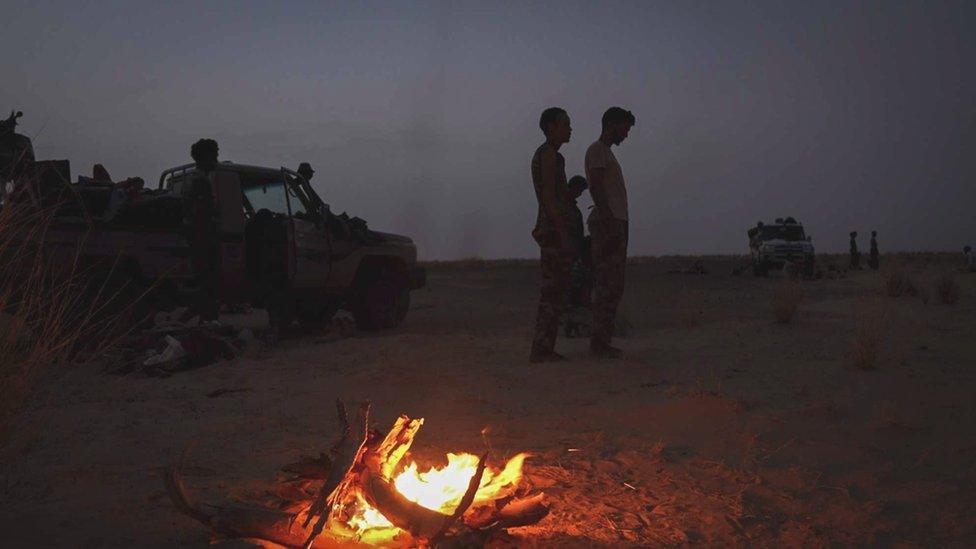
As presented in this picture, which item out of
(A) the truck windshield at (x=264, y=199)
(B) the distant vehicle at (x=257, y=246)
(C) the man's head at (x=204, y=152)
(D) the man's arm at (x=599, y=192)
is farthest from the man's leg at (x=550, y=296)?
(C) the man's head at (x=204, y=152)

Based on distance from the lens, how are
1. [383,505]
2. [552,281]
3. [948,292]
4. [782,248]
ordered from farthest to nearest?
[782,248], [948,292], [552,281], [383,505]

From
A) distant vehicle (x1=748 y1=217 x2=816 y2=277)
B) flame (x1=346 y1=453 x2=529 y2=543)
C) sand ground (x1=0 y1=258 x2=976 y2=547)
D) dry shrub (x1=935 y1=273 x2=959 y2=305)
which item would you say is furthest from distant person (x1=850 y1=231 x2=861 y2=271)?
flame (x1=346 y1=453 x2=529 y2=543)

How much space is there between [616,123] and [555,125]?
581mm

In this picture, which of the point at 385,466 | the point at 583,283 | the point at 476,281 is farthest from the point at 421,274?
the point at 476,281

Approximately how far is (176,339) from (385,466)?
16.8 feet

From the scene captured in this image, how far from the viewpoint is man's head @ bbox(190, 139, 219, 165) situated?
870 centimetres

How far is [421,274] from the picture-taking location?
37.8 ft

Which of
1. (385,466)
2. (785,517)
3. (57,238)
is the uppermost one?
(57,238)

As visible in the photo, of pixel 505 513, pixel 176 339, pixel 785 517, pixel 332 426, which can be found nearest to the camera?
pixel 505 513

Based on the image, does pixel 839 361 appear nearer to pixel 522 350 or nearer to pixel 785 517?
pixel 522 350

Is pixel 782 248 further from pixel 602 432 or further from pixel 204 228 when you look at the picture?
pixel 602 432

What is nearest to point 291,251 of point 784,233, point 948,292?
point 948,292

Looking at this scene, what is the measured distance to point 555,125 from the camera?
6.76 m

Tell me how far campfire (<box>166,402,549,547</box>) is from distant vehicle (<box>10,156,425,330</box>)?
4.56m
